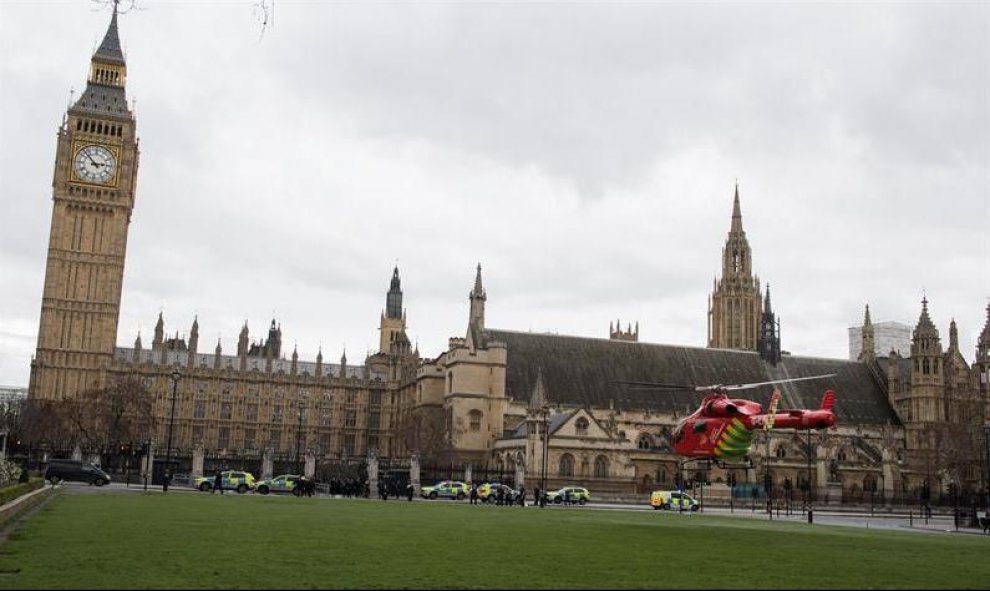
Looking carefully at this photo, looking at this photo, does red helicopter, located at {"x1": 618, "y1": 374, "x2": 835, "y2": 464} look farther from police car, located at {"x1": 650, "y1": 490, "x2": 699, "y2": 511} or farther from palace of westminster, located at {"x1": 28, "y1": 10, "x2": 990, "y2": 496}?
palace of westminster, located at {"x1": 28, "y1": 10, "x2": 990, "y2": 496}

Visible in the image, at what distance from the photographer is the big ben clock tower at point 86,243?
108438mm

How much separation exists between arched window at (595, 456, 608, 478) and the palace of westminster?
4.5 inches

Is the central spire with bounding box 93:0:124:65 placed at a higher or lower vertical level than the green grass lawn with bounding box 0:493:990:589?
higher

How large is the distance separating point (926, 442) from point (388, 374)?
62061 mm

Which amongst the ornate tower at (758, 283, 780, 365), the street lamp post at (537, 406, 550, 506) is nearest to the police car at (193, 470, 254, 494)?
the street lamp post at (537, 406, 550, 506)

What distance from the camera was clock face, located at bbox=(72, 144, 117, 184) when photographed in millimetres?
113250

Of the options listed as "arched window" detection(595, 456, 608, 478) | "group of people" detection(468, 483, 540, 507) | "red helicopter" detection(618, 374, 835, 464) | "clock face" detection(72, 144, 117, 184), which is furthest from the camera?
"clock face" detection(72, 144, 117, 184)

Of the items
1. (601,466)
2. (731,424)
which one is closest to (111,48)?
(601,466)

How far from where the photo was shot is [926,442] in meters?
96.2

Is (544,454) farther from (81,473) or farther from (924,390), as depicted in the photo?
(924,390)

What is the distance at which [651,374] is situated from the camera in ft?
311

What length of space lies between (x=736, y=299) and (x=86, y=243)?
80.4 metres

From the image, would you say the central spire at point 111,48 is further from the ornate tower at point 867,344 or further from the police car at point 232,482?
the ornate tower at point 867,344

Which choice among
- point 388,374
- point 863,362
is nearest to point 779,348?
point 863,362
